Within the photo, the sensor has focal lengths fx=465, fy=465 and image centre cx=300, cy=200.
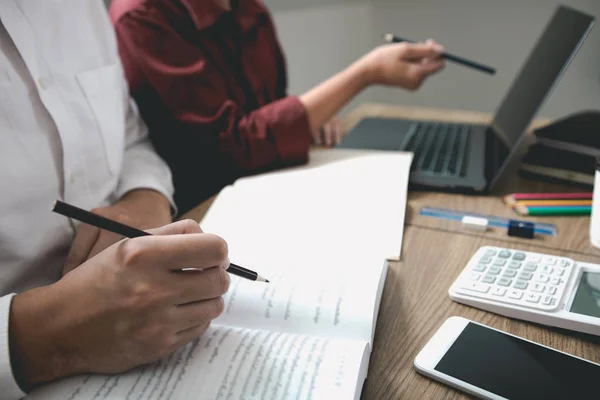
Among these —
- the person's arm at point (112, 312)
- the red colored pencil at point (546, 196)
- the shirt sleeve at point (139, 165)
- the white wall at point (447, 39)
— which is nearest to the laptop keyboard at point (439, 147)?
the red colored pencil at point (546, 196)

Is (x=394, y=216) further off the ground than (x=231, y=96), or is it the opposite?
(x=231, y=96)

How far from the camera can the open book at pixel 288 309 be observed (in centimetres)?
37

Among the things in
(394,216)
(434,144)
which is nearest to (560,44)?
(434,144)

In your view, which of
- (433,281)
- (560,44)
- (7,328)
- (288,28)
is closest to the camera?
(7,328)

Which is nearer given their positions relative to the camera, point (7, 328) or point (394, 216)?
point (7, 328)

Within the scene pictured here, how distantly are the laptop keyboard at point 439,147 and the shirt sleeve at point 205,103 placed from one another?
22 cm

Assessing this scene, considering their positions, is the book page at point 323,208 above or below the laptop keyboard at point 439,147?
above

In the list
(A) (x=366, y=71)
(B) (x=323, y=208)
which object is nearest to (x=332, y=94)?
(A) (x=366, y=71)

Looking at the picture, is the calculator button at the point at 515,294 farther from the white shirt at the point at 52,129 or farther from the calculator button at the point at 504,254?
the white shirt at the point at 52,129

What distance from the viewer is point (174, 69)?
0.81 m

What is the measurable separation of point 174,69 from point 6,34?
0.95 feet

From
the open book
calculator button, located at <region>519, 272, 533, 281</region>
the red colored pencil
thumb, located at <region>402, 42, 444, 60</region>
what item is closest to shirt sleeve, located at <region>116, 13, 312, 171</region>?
the open book

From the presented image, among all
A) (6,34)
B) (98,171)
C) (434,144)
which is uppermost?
(6,34)

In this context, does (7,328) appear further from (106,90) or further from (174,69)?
(174,69)
